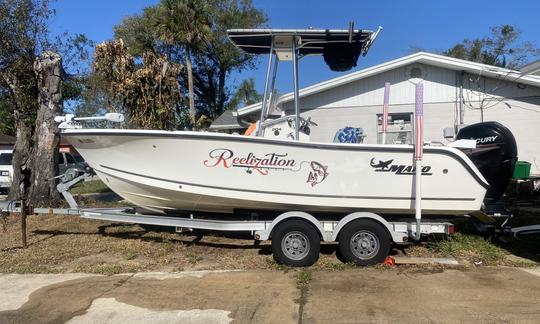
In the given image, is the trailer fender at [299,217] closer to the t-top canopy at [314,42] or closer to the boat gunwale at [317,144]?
the boat gunwale at [317,144]

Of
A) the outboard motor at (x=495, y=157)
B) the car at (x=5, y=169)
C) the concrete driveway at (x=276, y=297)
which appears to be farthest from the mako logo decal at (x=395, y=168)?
the car at (x=5, y=169)

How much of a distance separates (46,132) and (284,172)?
7597 millimetres

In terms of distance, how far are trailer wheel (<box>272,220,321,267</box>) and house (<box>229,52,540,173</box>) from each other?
7344mm

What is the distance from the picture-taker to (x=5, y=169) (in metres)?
19.4

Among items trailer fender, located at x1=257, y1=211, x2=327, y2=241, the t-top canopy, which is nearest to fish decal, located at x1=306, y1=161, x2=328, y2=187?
trailer fender, located at x1=257, y1=211, x2=327, y2=241

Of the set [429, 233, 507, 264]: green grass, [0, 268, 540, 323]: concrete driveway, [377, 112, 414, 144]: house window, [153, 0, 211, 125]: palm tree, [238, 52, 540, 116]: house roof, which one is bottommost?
[0, 268, 540, 323]: concrete driveway

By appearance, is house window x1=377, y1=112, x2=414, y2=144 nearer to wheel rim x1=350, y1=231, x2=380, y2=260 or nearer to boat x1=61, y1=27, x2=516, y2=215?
boat x1=61, y1=27, x2=516, y2=215

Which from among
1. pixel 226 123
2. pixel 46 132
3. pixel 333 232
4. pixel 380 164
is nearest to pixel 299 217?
pixel 333 232

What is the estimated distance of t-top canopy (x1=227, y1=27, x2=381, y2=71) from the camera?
7566mm

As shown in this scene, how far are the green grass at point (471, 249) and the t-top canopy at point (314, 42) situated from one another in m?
3.26

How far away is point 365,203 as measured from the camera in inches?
273

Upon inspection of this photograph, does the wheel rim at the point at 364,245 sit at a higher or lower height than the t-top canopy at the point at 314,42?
lower

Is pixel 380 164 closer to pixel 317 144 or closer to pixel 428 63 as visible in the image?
pixel 317 144

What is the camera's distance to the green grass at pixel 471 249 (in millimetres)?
7368
